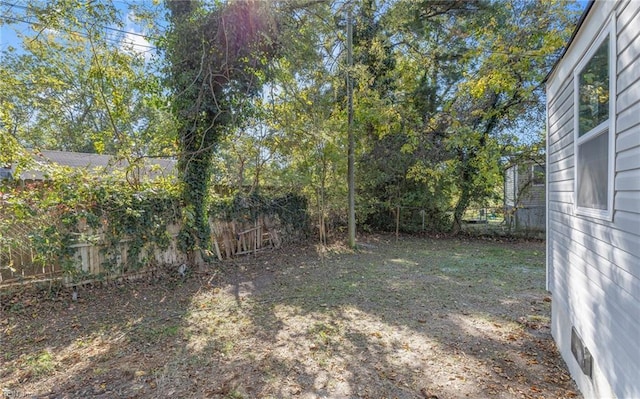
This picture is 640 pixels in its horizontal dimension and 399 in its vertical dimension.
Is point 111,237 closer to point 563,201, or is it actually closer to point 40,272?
point 40,272

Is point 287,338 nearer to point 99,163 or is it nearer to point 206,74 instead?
point 206,74

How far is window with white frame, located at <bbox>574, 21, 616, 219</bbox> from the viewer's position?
1.90m

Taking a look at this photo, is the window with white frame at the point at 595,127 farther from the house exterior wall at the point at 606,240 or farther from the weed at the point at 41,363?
the weed at the point at 41,363

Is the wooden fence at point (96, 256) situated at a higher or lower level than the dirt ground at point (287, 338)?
higher

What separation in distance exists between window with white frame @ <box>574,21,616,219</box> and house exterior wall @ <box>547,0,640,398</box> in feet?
0.18

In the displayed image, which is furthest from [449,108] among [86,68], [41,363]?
[41,363]

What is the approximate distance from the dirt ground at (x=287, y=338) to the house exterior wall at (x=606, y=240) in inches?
24.1

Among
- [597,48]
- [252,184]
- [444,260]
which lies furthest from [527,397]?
[252,184]

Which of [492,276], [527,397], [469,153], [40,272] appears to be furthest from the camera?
[469,153]

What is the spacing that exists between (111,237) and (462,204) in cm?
1016

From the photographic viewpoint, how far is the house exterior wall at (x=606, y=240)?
63.9 inches

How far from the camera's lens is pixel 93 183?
15.8 ft

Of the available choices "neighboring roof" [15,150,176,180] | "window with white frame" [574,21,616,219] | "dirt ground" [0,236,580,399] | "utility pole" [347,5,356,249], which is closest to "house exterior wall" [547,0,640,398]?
"window with white frame" [574,21,616,219]

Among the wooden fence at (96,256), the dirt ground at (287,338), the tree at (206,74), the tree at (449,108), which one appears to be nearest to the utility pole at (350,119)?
the tree at (449,108)
